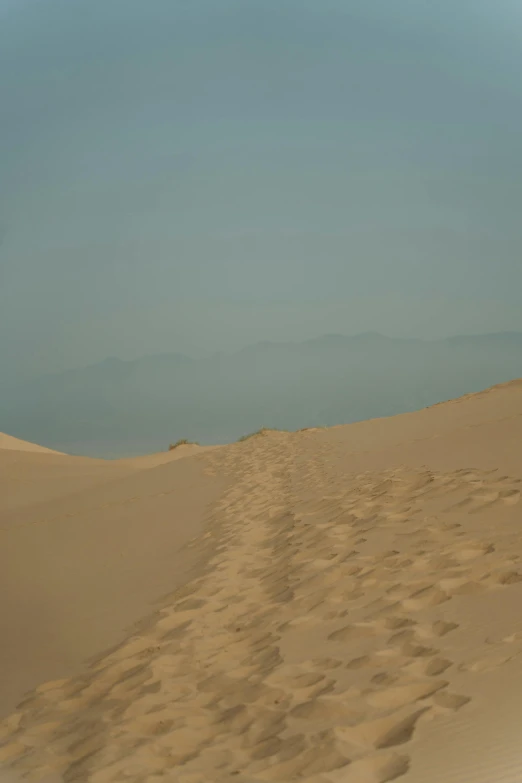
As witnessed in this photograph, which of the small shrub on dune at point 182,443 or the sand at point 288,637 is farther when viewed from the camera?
the small shrub on dune at point 182,443

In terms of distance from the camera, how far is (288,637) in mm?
4102

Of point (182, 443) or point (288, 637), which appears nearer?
point (288, 637)

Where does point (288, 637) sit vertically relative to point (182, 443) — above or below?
below

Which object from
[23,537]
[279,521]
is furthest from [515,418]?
[23,537]

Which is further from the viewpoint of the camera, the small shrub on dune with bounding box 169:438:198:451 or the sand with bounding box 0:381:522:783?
the small shrub on dune with bounding box 169:438:198:451

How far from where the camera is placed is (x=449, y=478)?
7172 mm

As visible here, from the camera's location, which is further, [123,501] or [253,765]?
[123,501]

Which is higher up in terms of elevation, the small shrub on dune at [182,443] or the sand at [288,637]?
the small shrub on dune at [182,443]

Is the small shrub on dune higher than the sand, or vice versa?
the small shrub on dune

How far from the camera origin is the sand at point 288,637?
2766 mm

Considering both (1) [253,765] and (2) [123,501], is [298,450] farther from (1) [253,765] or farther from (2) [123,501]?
(1) [253,765]

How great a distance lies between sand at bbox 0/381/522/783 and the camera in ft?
9.07

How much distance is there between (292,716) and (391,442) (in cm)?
880

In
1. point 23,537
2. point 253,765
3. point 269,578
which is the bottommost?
point 253,765
